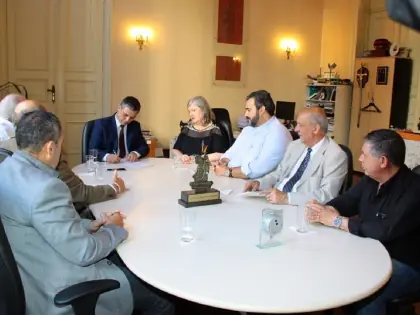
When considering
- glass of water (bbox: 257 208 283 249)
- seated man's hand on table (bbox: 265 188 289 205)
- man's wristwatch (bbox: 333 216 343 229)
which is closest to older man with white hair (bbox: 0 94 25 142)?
seated man's hand on table (bbox: 265 188 289 205)

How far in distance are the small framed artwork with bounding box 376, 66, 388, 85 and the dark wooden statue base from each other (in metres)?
5.41

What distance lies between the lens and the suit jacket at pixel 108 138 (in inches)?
157

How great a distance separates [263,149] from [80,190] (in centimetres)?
145

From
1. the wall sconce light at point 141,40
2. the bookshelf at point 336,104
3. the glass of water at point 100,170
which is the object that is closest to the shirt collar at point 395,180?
the glass of water at point 100,170

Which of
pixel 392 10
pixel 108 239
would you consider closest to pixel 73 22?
pixel 108 239

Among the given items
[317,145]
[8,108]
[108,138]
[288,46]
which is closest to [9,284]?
[317,145]

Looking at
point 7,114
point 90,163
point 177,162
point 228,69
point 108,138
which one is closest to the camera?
point 90,163

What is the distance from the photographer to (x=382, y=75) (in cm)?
714

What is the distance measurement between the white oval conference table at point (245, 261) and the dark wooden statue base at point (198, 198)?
0.05 m

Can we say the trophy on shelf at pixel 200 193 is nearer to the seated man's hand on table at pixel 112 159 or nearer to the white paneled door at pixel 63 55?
the seated man's hand on table at pixel 112 159

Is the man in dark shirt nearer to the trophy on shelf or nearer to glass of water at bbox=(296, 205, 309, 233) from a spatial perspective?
glass of water at bbox=(296, 205, 309, 233)

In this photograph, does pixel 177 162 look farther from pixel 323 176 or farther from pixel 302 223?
pixel 302 223

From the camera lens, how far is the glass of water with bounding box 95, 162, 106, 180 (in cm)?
318

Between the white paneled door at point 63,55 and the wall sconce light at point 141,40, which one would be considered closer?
the white paneled door at point 63,55
